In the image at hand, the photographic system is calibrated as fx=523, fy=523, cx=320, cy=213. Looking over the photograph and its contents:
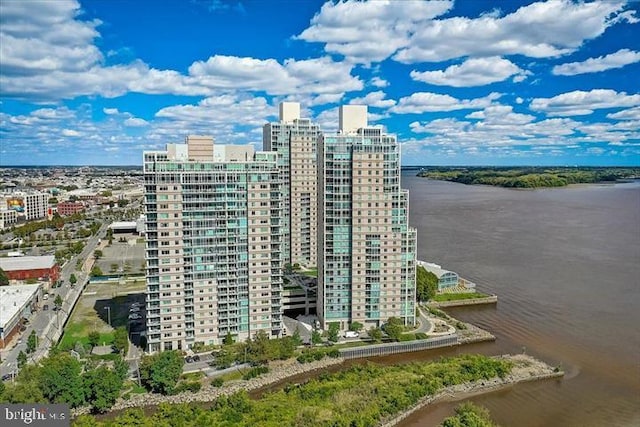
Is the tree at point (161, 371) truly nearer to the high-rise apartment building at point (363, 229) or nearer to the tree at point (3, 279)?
the high-rise apartment building at point (363, 229)

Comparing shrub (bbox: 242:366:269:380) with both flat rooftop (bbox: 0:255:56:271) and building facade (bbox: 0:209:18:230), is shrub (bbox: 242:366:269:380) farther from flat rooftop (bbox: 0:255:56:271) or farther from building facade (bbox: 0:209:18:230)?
building facade (bbox: 0:209:18:230)

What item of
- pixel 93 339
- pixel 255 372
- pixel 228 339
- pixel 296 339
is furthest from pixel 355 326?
pixel 93 339

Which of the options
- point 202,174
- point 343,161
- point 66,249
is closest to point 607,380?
point 343,161

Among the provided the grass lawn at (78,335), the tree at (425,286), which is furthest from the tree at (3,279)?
the tree at (425,286)

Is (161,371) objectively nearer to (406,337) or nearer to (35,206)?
(406,337)

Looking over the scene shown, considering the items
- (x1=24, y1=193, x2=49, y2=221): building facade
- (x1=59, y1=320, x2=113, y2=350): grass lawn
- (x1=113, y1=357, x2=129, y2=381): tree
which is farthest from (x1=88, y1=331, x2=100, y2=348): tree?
(x1=24, y1=193, x2=49, y2=221): building facade

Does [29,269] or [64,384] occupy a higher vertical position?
[29,269]

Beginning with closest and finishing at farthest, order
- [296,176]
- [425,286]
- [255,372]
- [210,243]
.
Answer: [255,372]
[210,243]
[425,286]
[296,176]
